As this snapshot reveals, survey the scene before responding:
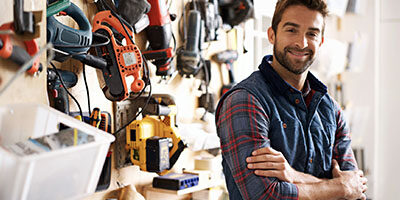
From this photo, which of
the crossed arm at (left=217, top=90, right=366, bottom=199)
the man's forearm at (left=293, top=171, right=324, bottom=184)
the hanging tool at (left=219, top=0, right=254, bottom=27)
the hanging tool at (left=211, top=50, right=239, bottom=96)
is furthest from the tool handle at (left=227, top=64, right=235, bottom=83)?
the man's forearm at (left=293, top=171, right=324, bottom=184)

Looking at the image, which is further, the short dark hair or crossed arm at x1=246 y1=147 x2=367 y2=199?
the short dark hair

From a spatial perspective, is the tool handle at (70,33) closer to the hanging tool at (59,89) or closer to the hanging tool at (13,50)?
the hanging tool at (59,89)

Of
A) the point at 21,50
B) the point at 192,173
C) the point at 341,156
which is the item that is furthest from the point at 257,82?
the point at 21,50

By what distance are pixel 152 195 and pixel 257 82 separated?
77 centimetres

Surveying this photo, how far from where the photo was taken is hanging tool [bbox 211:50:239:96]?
237 centimetres

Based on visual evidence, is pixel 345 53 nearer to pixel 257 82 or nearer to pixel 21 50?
pixel 257 82

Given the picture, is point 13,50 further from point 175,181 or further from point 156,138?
point 175,181

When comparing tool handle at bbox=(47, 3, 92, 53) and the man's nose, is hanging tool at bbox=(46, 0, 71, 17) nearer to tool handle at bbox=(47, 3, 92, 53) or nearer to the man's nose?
tool handle at bbox=(47, 3, 92, 53)

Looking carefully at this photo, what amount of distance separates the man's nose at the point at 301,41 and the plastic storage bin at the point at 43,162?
Result: 99 centimetres

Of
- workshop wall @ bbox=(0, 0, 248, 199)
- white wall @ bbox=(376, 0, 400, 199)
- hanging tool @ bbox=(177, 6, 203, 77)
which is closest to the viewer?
workshop wall @ bbox=(0, 0, 248, 199)

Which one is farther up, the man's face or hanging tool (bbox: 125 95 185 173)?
the man's face

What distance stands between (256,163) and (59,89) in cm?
73

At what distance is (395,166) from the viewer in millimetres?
4141

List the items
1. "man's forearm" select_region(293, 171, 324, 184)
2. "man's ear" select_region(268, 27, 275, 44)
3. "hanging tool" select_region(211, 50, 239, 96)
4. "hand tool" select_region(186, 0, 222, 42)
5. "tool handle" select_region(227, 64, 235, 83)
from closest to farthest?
1. "man's forearm" select_region(293, 171, 324, 184)
2. "man's ear" select_region(268, 27, 275, 44)
3. "hand tool" select_region(186, 0, 222, 42)
4. "hanging tool" select_region(211, 50, 239, 96)
5. "tool handle" select_region(227, 64, 235, 83)
